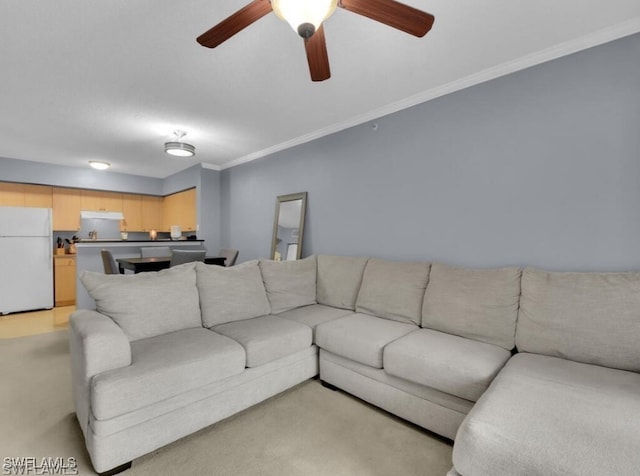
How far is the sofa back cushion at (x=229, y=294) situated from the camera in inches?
93.8

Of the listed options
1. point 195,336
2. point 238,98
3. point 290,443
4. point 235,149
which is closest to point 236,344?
point 195,336

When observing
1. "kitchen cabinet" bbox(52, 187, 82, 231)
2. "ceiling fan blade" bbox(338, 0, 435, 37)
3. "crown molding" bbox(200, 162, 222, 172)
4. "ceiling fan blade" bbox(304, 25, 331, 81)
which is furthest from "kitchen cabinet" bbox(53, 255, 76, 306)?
"ceiling fan blade" bbox(338, 0, 435, 37)

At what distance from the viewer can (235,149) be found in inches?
180

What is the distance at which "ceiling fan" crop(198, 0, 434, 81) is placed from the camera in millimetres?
1252

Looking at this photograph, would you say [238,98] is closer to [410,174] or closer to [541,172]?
[410,174]

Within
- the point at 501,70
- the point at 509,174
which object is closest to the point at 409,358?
the point at 509,174

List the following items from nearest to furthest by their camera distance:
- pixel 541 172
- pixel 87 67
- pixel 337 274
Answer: pixel 541 172 → pixel 87 67 → pixel 337 274

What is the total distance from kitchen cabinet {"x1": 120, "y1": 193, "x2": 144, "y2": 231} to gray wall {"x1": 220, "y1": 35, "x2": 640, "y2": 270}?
Answer: 16.2 ft

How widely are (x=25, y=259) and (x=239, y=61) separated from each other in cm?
495

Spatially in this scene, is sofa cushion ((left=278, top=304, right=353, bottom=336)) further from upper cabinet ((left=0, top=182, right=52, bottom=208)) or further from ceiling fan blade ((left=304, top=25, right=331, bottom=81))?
upper cabinet ((left=0, top=182, right=52, bottom=208))

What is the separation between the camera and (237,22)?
4.67 feet

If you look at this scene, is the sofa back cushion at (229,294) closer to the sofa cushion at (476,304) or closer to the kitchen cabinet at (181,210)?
the sofa cushion at (476,304)

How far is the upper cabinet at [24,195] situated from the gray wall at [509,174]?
5428mm

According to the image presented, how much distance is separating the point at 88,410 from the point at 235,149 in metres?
3.75
